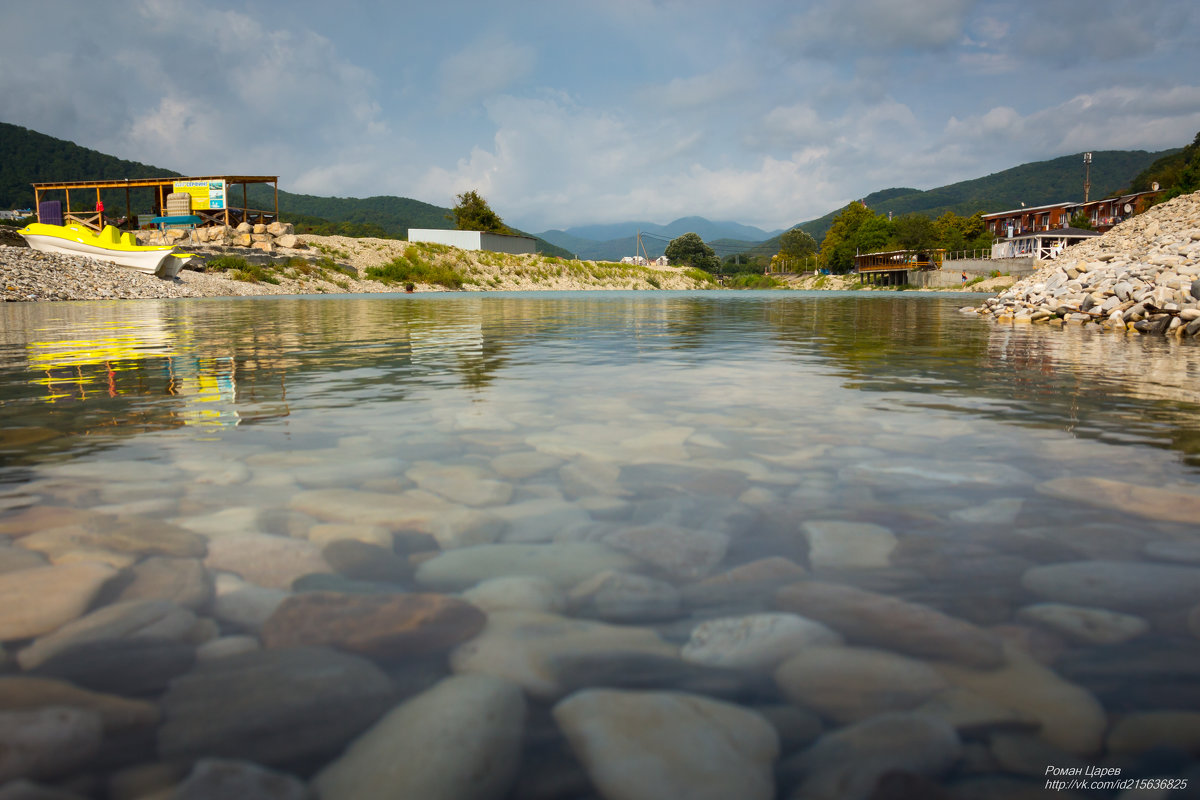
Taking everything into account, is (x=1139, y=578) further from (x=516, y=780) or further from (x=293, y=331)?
(x=293, y=331)

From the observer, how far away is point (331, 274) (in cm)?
4288

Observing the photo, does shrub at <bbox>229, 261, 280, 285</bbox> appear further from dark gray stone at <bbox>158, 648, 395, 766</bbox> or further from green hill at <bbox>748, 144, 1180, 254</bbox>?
green hill at <bbox>748, 144, 1180, 254</bbox>

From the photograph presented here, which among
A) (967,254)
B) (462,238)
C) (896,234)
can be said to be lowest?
(967,254)

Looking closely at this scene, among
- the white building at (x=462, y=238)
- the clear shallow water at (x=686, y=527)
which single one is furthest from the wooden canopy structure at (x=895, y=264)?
the clear shallow water at (x=686, y=527)

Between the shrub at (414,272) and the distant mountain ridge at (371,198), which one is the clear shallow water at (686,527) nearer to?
the shrub at (414,272)

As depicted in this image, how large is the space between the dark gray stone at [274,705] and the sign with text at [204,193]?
4561 cm

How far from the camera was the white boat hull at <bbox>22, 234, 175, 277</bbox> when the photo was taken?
92.1ft

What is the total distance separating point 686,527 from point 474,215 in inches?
2440

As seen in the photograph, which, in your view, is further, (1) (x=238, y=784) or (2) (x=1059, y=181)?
(2) (x=1059, y=181)

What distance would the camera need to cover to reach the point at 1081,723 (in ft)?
4.05

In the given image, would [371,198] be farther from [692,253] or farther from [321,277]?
[321,277]

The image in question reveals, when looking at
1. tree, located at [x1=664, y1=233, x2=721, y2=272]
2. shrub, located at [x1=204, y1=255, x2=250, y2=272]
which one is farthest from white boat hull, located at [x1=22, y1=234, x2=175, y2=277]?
tree, located at [x1=664, y1=233, x2=721, y2=272]

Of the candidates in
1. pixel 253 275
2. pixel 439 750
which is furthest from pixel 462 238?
pixel 439 750

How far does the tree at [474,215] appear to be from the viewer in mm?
60375
